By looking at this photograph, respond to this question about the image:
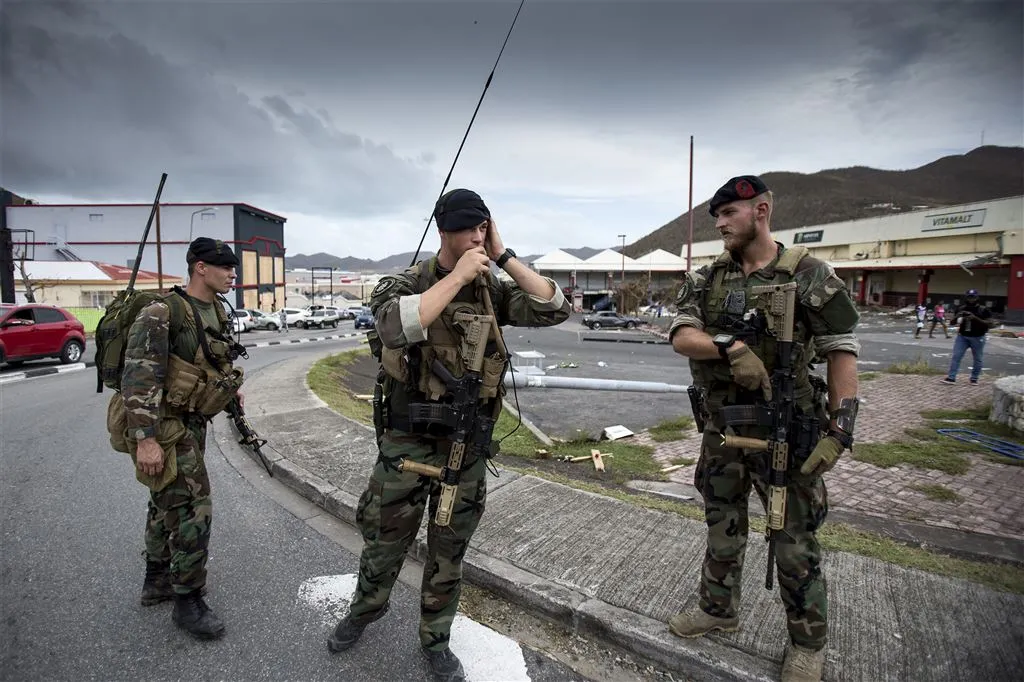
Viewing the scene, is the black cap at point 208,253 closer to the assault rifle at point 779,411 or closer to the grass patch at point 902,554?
the assault rifle at point 779,411

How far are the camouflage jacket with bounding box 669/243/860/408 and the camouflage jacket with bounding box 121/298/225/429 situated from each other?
2537mm

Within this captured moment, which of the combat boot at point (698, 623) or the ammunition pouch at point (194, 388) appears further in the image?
the ammunition pouch at point (194, 388)

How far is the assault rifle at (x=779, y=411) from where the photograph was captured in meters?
2.32

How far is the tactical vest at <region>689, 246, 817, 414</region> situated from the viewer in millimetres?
2441

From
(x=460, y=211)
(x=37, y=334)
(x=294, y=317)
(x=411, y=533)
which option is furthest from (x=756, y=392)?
(x=294, y=317)

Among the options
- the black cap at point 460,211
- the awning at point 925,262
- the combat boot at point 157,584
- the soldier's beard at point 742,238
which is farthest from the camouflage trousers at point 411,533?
the awning at point 925,262

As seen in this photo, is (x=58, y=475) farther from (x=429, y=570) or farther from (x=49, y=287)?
(x=49, y=287)

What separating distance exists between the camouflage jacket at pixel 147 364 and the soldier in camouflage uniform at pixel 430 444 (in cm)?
110

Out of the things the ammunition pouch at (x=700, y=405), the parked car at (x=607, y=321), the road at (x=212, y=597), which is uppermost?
the ammunition pouch at (x=700, y=405)

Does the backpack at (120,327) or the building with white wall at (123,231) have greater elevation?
the building with white wall at (123,231)

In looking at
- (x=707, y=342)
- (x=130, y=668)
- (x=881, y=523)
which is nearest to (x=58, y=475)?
(x=130, y=668)

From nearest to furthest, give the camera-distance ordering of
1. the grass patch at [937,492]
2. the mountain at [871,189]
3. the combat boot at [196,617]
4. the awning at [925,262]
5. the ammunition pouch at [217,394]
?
1. the combat boot at [196,617]
2. the ammunition pouch at [217,394]
3. the grass patch at [937,492]
4. the awning at [925,262]
5. the mountain at [871,189]

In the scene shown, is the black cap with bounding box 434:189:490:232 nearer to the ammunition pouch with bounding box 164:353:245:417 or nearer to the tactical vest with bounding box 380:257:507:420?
the tactical vest with bounding box 380:257:507:420

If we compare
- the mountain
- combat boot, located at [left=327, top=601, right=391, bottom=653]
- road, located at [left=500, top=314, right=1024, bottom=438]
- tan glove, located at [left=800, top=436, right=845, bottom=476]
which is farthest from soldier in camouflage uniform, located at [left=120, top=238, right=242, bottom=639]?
the mountain
